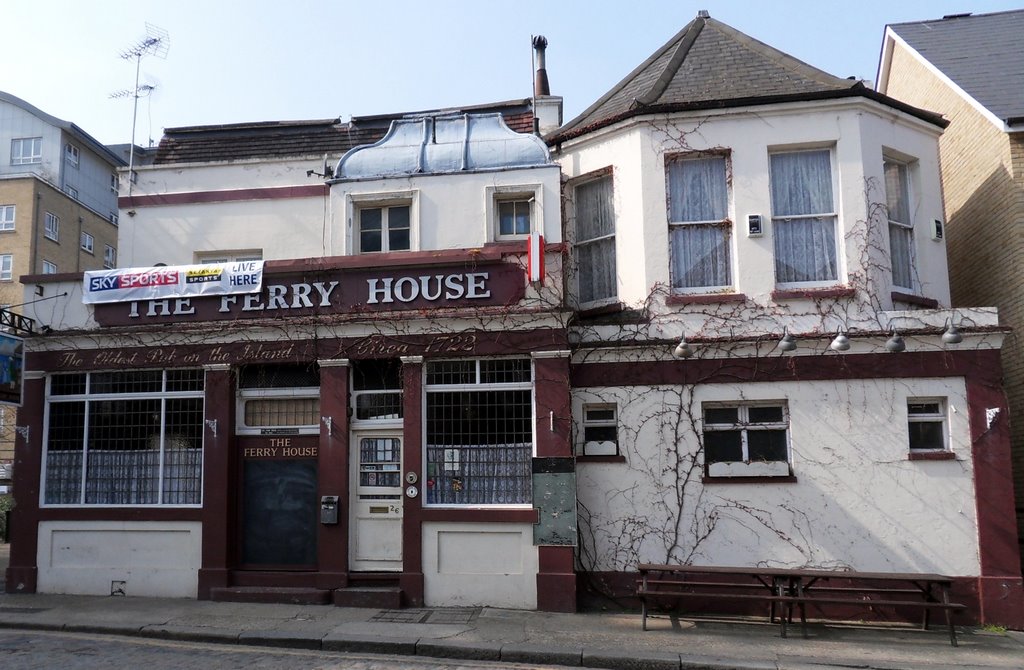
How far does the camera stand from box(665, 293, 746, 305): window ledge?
36.4 ft

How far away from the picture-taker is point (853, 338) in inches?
420

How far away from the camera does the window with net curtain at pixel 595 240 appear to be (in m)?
12.1

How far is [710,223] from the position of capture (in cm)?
1145

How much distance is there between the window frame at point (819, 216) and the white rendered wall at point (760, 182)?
0.03 metres

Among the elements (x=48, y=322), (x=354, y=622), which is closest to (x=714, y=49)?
(x=354, y=622)

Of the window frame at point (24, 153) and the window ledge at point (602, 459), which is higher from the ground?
the window frame at point (24, 153)

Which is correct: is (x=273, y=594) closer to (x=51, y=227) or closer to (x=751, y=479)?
(x=751, y=479)

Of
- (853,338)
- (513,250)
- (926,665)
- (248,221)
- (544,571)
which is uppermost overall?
(248,221)

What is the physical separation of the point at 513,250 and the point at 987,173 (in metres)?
8.54

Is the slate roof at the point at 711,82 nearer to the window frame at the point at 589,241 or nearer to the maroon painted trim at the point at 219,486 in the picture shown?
the window frame at the point at 589,241

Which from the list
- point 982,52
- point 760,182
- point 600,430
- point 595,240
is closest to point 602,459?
point 600,430

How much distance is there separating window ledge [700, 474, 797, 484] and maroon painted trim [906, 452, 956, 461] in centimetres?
152

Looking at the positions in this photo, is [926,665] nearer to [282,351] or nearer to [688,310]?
[688,310]

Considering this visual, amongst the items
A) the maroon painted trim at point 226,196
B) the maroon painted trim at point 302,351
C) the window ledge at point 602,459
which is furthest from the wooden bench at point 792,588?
the maroon painted trim at point 226,196
